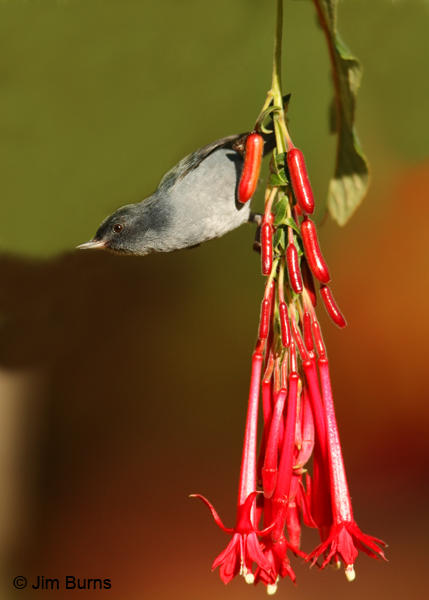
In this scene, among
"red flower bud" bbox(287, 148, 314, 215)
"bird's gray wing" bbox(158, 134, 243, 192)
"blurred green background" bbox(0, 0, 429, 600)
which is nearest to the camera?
A: "red flower bud" bbox(287, 148, 314, 215)

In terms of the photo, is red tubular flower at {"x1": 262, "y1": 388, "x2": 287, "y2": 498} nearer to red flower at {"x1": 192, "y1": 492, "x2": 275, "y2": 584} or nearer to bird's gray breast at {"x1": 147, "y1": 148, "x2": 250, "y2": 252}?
red flower at {"x1": 192, "y1": 492, "x2": 275, "y2": 584}

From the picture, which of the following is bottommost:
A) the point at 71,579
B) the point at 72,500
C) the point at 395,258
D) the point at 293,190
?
the point at 71,579

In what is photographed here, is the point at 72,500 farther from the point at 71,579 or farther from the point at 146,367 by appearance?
the point at 146,367

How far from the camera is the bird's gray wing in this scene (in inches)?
34.5

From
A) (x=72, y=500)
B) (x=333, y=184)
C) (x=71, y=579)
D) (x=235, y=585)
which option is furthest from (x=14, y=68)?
(x=235, y=585)

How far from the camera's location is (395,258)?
2023 mm

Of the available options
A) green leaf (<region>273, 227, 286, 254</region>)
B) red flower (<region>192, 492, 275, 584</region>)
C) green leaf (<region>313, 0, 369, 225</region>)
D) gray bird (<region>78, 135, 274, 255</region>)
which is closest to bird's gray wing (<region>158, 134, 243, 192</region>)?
gray bird (<region>78, 135, 274, 255</region>)

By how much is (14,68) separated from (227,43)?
1.88 ft

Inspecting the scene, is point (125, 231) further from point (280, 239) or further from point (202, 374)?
point (202, 374)

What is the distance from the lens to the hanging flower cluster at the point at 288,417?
0.60 meters

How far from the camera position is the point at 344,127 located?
0.78 metres

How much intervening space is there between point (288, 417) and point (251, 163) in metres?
0.32

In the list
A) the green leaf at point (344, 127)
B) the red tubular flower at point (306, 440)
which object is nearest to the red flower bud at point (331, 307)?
the red tubular flower at point (306, 440)

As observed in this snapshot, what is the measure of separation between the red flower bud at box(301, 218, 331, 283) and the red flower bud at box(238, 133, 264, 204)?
100 millimetres
